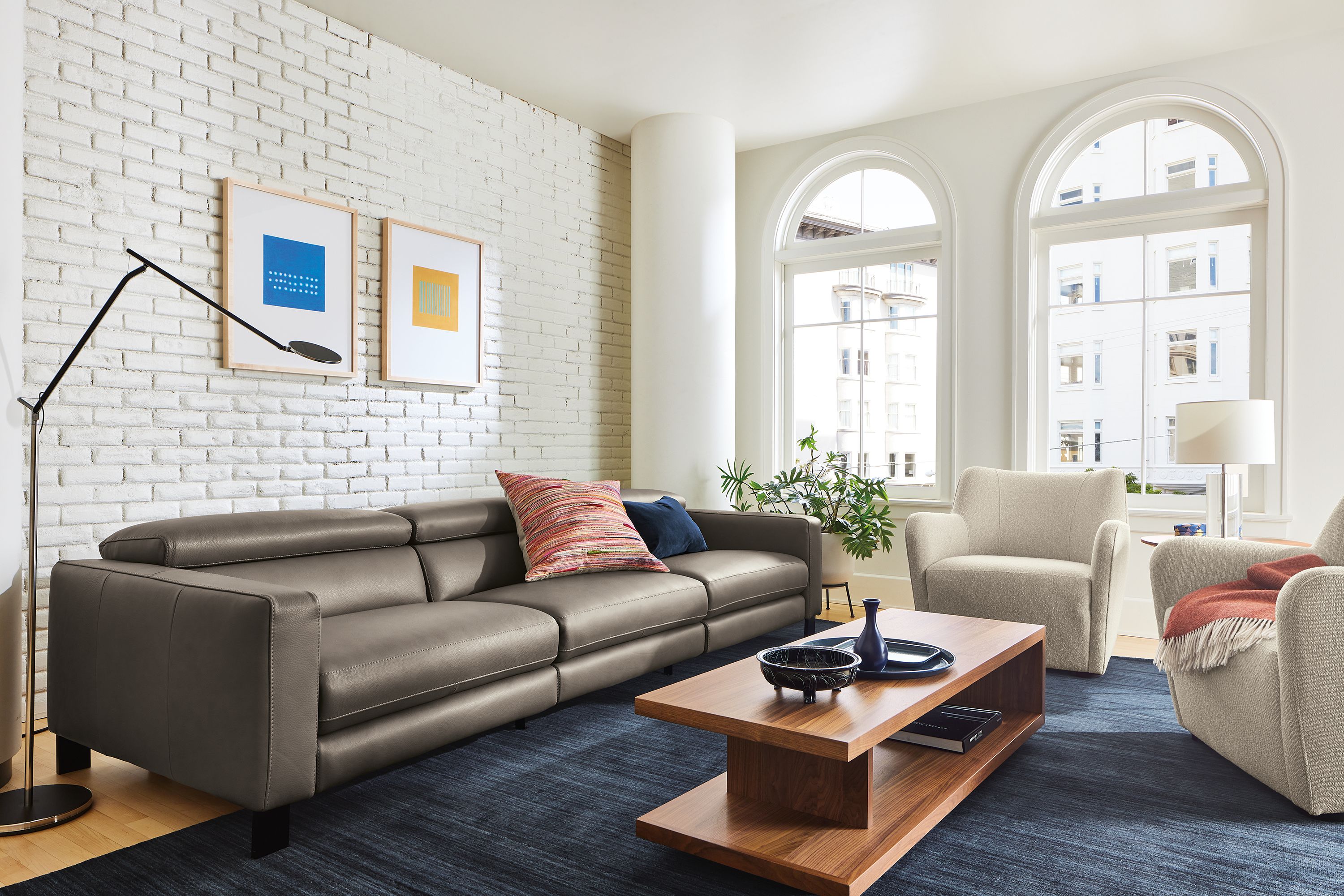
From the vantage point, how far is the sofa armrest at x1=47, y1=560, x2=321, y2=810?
76.8 inches

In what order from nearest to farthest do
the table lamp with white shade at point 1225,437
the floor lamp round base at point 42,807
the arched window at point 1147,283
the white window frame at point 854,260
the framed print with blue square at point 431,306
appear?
the floor lamp round base at point 42,807 < the table lamp with white shade at point 1225,437 < the framed print with blue square at point 431,306 < the arched window at point 1147,283 < the white window frame at point 854,260

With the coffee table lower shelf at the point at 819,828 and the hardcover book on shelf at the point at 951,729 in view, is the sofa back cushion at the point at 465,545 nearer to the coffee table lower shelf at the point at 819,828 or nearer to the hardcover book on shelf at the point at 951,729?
the coffee table lower shelf at the point at 819,828

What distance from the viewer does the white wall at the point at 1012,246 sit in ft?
13.2

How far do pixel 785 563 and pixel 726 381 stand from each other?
1.60 meters

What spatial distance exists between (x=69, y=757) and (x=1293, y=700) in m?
3.28

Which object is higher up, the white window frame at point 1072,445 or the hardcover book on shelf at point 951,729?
the white window frame at point 1072,445

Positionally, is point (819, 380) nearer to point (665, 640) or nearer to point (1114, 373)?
point (1114, 373)

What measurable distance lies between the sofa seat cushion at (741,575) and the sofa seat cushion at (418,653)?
0.90 metres

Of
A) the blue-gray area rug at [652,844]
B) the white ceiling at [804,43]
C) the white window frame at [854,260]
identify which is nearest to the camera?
the blue-gray area rug at [652,844]

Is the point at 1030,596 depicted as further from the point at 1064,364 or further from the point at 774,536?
the point at 1064,364

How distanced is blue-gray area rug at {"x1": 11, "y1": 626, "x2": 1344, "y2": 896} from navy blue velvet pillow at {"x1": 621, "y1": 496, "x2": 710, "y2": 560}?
1.15 meters

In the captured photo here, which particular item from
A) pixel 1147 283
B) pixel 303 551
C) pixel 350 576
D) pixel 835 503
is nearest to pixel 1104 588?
pixel 835 503

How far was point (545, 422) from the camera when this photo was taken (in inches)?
194

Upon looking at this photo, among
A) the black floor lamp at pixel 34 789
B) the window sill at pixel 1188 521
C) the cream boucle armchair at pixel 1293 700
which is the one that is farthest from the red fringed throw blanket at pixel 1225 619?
the black floor lamp at pixel 34 789
